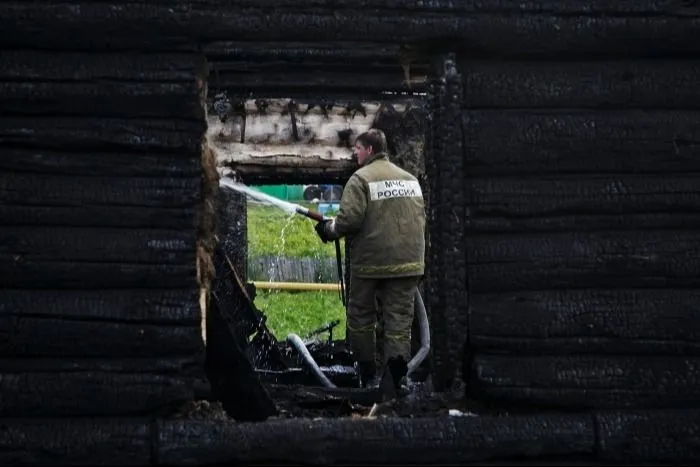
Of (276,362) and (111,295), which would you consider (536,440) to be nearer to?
(111,295)

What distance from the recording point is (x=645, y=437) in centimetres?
398

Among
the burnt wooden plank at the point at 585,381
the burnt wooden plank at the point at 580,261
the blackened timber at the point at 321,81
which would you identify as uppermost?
the blackened timber at the point at 321,81

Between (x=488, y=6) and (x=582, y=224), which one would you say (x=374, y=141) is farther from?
(x=582, y=224)

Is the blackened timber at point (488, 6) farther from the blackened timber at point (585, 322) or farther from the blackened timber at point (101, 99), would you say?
the blackened timber at point (585, 322)

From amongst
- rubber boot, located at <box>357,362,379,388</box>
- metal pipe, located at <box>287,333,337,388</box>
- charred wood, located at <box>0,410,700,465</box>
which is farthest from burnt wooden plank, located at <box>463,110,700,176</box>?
metal pipe, located at <box>287,333,337,388</box>

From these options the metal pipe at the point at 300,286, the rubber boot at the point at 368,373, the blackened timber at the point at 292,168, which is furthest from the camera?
the metal pipe at the point at 300,286

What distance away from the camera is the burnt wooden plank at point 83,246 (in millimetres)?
3910

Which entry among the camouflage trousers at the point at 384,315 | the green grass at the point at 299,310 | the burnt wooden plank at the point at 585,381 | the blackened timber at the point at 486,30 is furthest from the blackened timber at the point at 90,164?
the green grass at the point at 299,310

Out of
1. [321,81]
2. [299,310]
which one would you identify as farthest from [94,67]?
[299,310]

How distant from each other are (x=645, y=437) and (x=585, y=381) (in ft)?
1.10

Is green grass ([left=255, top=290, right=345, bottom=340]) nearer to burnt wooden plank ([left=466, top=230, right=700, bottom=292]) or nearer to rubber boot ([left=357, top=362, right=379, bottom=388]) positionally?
rubber boot ([left=357, top=362, right=379, bottom=388])

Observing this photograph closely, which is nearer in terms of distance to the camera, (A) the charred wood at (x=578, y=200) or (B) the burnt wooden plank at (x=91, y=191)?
(B) the burnt wooden plank at (x=91, y=191)

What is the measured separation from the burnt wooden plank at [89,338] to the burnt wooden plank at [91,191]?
482mm

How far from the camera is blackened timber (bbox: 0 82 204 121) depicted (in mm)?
3938
